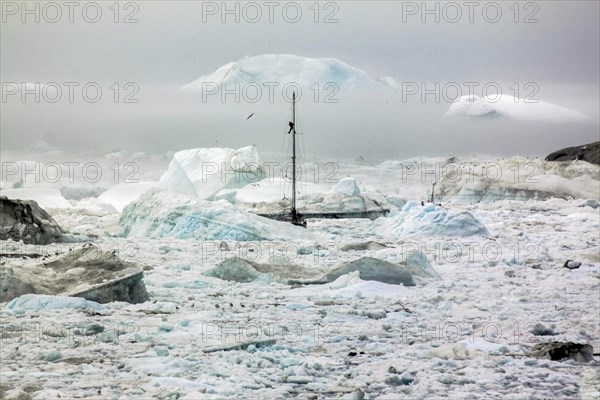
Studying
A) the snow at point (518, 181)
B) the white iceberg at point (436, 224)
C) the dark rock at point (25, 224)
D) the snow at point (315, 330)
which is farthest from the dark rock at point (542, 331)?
the snow at point (518, 181)

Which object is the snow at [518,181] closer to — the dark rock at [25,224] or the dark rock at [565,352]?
the dark rock at [25,224]

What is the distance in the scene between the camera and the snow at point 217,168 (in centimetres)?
2831

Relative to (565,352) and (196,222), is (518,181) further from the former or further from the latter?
(565,352)

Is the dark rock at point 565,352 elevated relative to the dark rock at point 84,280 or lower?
lower

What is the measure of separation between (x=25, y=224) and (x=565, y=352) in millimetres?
12008

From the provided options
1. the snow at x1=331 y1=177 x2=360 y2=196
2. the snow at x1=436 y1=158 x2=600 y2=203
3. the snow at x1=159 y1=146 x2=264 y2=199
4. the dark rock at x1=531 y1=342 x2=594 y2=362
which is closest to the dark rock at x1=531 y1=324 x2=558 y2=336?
the dark rock at x1=531 y1=342 x2=594 y2=362

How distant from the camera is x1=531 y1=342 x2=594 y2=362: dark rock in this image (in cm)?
684

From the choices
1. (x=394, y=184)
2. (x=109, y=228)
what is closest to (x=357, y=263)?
(x=109, y=228)

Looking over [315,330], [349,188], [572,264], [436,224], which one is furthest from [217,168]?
[315,330]

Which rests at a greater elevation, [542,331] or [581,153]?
[581,153]

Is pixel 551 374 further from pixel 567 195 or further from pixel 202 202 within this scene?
pixel 567 195

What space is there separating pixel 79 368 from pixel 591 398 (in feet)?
13.2

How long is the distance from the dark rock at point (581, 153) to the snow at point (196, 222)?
24.1 m

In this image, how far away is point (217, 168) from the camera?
1128 inches
